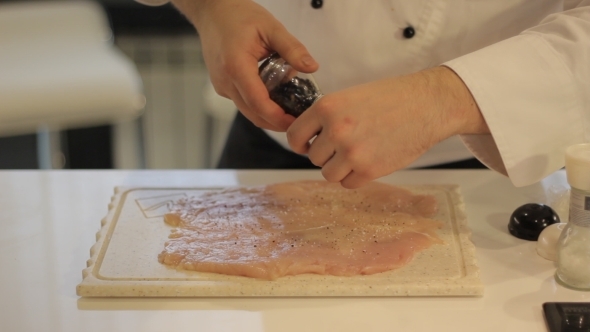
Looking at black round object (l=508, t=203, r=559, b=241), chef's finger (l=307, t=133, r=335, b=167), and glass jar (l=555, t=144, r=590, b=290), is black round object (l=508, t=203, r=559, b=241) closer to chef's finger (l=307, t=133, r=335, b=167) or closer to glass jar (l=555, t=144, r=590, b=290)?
glass jar (l=555, t=144, r=590, b=290)

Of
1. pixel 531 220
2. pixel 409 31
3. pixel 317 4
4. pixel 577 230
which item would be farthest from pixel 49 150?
pixel 577 230

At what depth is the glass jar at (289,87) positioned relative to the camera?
1.03 m

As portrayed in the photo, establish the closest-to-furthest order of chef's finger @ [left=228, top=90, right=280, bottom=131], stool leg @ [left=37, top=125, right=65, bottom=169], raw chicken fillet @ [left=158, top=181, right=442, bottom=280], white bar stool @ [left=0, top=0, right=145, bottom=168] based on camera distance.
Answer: raw chicken fillet @ [left=158, top=181, right=442, bottom=280]
chef's finger @ [left=228, top=90, right=280, bottom=131]
white bar stool @ [left=0, top=0, right=145, bottom=168]
stool leg @ [left=37, top=125, right=65, bottom=169]

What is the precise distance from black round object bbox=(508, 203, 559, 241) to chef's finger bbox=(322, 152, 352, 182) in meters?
0.30

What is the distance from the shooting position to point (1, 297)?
0.95 m

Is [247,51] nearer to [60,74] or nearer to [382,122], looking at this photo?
[382,122]

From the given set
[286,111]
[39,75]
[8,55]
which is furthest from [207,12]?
[8,55]

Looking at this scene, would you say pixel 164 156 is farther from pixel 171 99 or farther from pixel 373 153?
pixel 373 153

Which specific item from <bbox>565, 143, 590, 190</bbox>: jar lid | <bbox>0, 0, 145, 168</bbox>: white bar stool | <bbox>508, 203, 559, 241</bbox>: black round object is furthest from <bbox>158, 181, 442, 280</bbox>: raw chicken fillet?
<bbox>0, 0, 145, 168</bbox>: white bar stool

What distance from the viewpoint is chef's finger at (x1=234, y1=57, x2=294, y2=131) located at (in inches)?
40.2

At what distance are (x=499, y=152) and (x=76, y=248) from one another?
26.0 inches

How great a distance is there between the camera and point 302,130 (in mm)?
967

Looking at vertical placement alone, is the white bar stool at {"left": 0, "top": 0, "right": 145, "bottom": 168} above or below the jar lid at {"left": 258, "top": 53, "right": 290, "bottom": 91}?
below

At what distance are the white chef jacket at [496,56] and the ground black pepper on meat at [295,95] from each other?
0.20 meters
